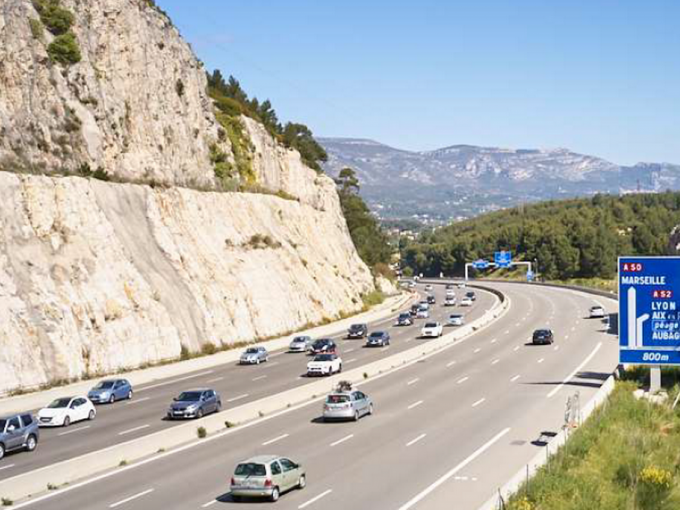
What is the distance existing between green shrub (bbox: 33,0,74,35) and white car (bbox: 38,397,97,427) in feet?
112

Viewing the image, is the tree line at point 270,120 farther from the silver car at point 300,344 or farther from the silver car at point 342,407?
the silver car at point 342,407

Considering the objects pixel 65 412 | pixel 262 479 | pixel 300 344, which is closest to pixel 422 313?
pixel 300 344

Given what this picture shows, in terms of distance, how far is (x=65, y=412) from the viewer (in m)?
35.8

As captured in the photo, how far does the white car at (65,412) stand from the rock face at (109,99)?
21.9 meters

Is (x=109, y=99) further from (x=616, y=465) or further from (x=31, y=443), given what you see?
(x=616, y=465)

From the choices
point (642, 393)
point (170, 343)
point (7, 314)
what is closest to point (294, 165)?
point (170, 343)

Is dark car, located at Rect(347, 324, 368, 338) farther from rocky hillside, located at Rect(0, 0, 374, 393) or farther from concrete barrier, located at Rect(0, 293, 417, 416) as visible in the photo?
rocky hillside, located at Rect(0, 0, 374, 393)

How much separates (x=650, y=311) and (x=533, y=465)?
13.7 m

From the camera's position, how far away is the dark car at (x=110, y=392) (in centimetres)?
4166

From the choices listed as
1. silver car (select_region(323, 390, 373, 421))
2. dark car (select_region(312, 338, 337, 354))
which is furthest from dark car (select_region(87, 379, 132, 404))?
dark car (select_region(312, 338, 337, 354))

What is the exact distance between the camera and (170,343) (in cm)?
5588

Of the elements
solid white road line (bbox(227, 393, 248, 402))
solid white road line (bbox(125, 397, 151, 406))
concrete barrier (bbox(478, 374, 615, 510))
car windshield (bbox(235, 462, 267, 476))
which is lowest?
solid white road line (bbox(125, 397, 151, 406))

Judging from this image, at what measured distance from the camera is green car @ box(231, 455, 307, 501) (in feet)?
71.7

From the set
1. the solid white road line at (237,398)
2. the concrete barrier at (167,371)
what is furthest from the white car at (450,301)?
the solid white road line at (237,398)
